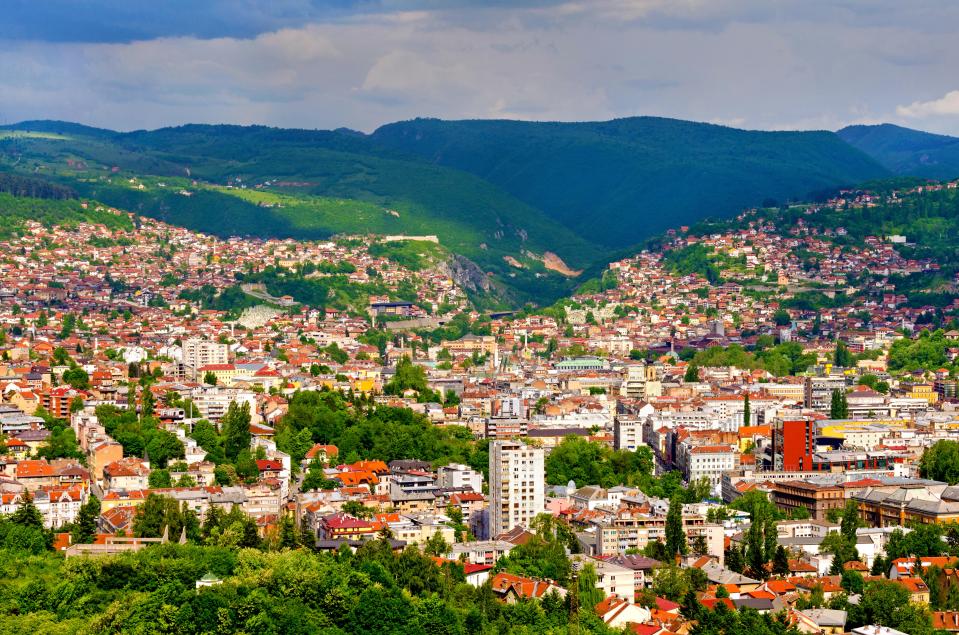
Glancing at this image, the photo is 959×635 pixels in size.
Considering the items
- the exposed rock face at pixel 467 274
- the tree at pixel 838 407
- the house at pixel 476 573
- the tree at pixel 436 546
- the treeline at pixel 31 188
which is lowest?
the house at pixel 476 573

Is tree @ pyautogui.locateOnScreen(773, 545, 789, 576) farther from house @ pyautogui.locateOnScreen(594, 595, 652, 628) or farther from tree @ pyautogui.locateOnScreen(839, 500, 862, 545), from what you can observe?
house @ pyautogui.locateOnScreen(594, 595, 652, 628)

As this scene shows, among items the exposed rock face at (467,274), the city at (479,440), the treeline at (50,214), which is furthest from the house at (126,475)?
the exposed rock face at (467,274)

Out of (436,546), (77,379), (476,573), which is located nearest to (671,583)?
(476,573)

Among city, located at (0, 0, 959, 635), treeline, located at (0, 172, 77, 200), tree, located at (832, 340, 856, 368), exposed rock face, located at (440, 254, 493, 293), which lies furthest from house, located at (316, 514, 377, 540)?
treeline, located at (0, 172, 77, 200)

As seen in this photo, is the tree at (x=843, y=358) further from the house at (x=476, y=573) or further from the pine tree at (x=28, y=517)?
the pine tree at (x=28, y=517)

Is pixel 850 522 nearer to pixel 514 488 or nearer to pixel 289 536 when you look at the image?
pixel 514 488

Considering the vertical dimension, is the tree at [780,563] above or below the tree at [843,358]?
below

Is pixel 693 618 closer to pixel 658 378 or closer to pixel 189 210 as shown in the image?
pixel 658 378
